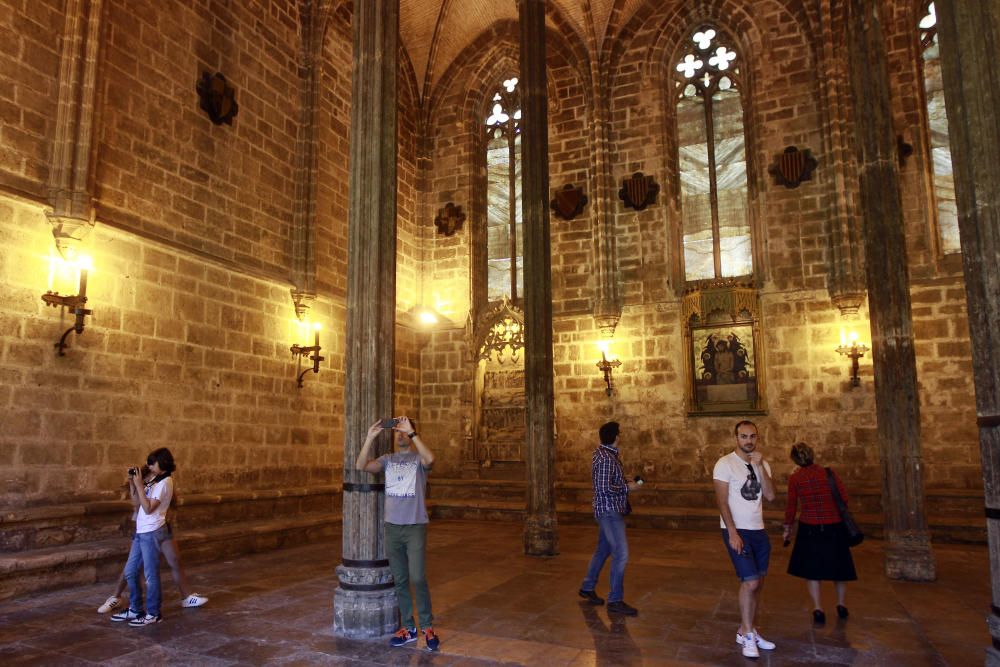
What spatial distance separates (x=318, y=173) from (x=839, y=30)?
29.8ft

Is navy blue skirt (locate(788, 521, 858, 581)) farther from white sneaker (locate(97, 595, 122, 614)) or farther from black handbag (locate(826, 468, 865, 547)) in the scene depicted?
white sneaker (locate(97, 595, 122, 614))

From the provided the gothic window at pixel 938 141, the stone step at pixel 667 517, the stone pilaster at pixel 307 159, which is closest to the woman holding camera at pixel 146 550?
the stone pilaster at pixel 307 159

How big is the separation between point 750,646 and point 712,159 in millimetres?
10200

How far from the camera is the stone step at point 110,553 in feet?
20.7

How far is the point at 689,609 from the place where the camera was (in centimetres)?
584

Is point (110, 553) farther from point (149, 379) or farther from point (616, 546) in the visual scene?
point (616, 546)

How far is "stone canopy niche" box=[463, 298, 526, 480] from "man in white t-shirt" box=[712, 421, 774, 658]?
873 centimetres

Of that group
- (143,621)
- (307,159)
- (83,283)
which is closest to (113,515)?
(83,283)

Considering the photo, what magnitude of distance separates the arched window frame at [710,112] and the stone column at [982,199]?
8123 millimetres

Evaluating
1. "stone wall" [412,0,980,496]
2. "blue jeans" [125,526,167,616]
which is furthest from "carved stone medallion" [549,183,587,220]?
"blue jeans" [125,526,167,616]

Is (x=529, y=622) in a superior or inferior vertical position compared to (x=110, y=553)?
inferior

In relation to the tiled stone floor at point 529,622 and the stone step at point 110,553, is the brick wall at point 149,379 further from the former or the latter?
the tiled stone floor at point 529,622

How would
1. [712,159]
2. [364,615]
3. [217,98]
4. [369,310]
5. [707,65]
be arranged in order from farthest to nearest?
[707,65]
[712,159]
[217,98]
[369,310]
[364,615]

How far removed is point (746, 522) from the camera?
4676mm
